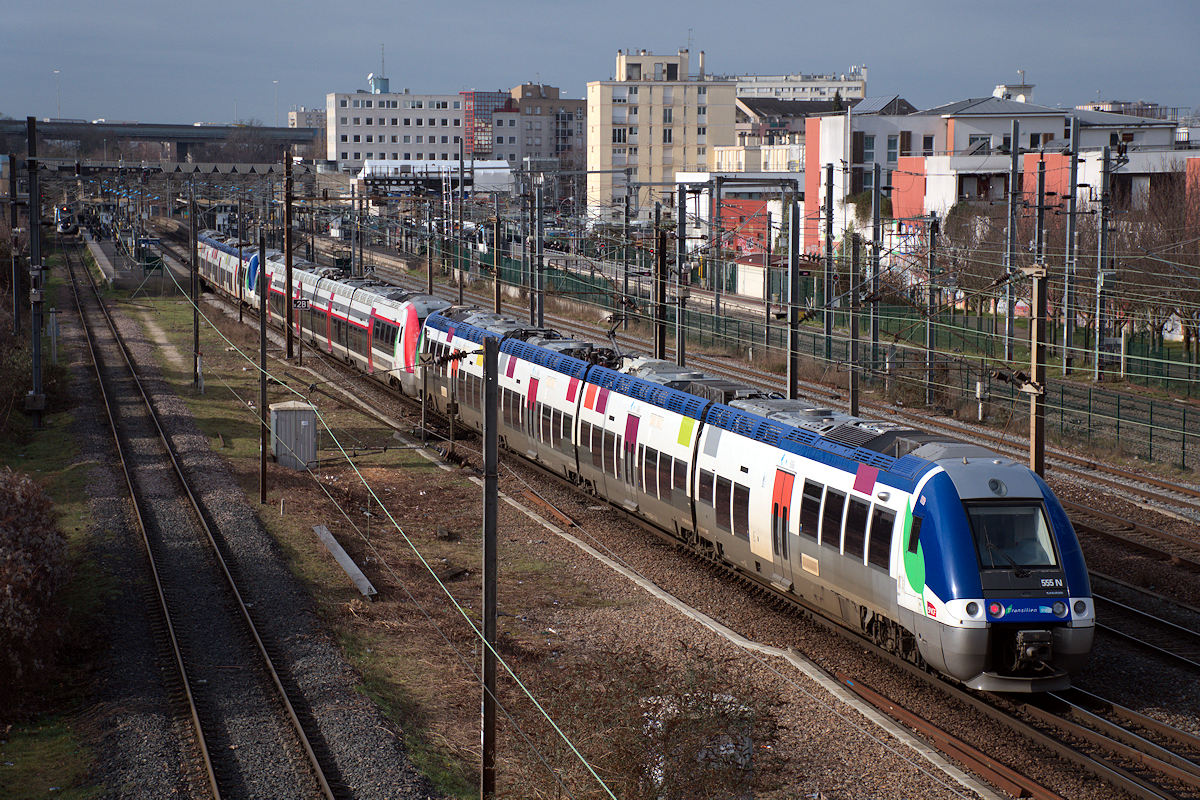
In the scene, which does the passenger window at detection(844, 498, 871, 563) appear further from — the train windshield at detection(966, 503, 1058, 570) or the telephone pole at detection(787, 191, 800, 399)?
the telephone pole at detection(787, 191, 800, 399)

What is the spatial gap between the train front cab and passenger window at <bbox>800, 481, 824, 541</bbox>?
207 centimetres

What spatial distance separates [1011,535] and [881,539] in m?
1.53

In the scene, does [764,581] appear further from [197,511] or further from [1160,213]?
[1160,213]

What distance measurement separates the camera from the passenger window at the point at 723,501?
59.5 feet

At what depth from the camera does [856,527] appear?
1474cm

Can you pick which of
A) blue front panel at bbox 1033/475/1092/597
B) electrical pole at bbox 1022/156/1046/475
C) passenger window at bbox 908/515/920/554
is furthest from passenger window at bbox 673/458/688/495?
blue front panel at bbox 1033/475/1092/597

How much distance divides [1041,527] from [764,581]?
5.22 m

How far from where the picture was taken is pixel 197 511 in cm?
2306

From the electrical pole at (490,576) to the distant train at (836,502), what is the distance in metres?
5.10

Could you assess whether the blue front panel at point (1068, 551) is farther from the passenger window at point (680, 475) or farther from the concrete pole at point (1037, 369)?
the passenger window at point (680, 475)

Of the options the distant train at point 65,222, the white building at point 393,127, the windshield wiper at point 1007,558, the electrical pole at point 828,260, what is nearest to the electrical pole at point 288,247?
the electrical pole at point 828,260

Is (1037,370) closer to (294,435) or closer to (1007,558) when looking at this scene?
(1007,558)

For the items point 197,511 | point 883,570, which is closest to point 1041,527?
point 883,570

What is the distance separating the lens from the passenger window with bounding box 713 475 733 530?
18.1 meters
